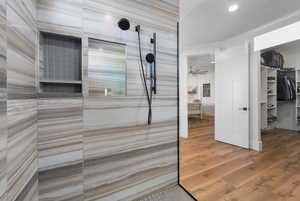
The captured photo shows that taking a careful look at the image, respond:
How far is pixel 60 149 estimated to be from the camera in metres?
1.02

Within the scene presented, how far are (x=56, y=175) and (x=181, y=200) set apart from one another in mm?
1119

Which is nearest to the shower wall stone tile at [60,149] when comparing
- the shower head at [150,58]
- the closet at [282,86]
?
the shower head at [150,58]

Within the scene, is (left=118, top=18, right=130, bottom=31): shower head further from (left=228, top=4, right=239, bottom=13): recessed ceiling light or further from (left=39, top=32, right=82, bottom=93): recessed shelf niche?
(left=228, top=4, right=239, bottom=13): recessed ceiling light

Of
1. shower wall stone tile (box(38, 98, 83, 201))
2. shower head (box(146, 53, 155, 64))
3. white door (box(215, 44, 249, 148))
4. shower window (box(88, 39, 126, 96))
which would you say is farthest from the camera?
white door (box(215, 44, 249, 148))

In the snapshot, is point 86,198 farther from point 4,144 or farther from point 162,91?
point 162,91

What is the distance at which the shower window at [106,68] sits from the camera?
113 cm

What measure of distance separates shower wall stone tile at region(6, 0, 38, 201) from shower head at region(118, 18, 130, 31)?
22.5 inches

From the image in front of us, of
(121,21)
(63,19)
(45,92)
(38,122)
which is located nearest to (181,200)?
(38,122)

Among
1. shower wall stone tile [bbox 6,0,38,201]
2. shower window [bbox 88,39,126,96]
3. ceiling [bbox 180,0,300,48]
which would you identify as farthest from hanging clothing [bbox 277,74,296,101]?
shower wall stone tile [bbox 6,0,38,201]

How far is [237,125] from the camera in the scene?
312 centimetres

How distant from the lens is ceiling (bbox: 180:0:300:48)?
1.99 m

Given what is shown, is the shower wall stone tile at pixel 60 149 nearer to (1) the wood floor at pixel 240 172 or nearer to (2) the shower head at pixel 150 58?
(2) the shower head at pixel 150 58

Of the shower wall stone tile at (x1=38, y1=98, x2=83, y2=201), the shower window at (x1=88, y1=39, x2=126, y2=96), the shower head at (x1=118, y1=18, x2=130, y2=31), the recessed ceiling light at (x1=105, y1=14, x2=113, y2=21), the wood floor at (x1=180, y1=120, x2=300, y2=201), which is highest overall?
the recessed ceiling light at (x1=105, y1=14, x2=113, y2=21)

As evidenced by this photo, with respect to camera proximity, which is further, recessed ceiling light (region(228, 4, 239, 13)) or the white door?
the white door
